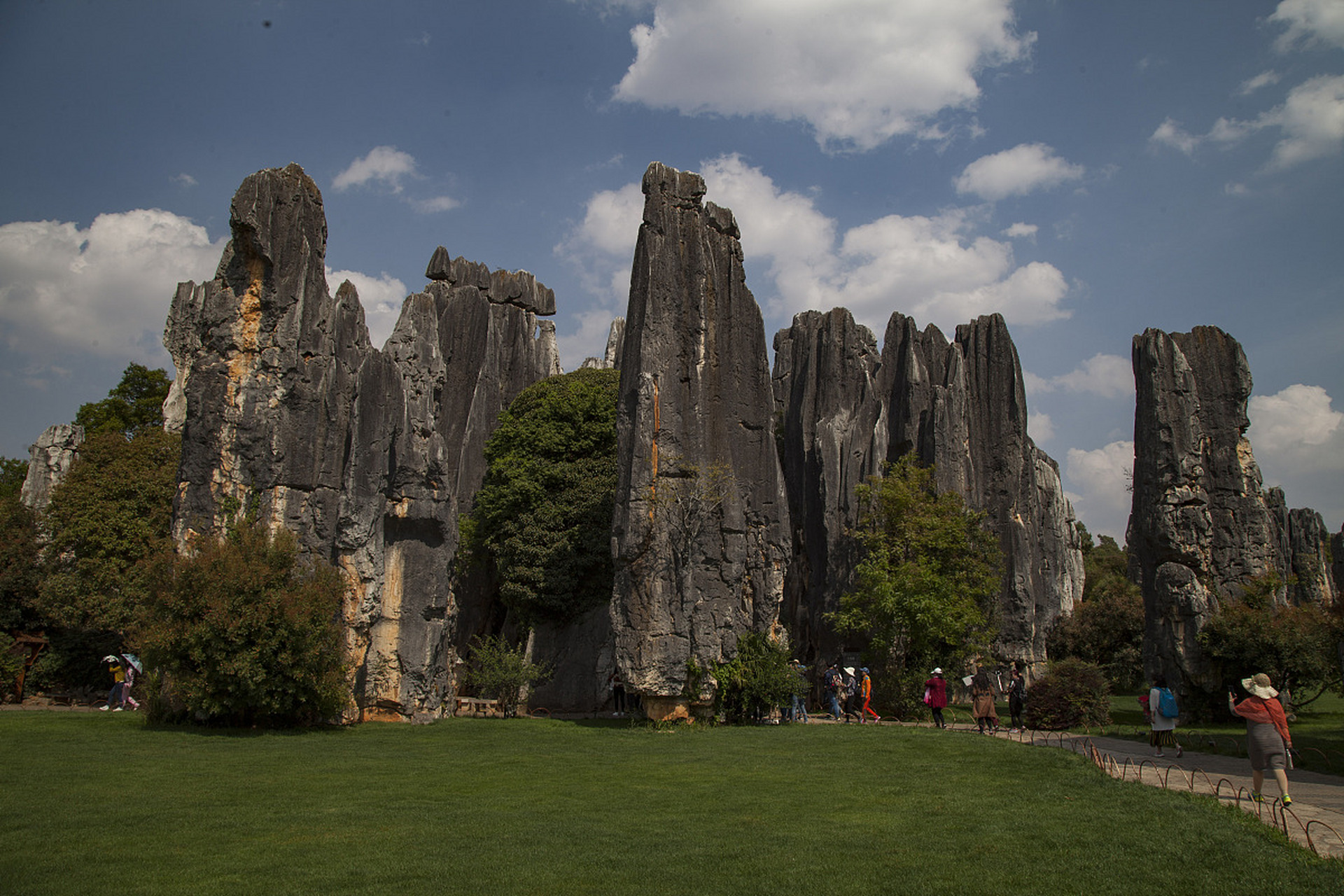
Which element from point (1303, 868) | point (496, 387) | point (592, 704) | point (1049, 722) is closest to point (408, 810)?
point (1303, 868)

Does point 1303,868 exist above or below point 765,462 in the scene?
below

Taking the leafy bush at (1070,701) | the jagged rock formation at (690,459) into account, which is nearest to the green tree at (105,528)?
the jagged rock formation at (690,459)

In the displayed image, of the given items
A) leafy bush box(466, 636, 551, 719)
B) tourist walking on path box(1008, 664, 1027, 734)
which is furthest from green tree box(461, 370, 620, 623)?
tourist walking on path box(1008, 664, 1027, 734)

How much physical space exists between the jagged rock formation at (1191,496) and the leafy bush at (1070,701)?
8.95ft

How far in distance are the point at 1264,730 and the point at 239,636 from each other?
18437 mm

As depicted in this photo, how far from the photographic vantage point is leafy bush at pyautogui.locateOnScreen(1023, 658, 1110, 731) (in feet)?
67.8

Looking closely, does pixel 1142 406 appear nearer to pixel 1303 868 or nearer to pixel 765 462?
pixel 765 462

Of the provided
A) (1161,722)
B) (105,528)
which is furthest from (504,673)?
(1161,722)

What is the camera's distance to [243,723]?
19.7 m

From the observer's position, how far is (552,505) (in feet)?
104

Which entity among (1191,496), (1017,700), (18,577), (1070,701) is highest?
(1191,496)

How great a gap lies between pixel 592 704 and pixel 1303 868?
2690 cm

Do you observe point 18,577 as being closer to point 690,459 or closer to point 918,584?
point 690,459

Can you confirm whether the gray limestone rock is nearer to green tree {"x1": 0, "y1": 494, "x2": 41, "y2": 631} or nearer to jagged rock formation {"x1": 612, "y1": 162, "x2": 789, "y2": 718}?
jagged rock formation {"x1": 612, "y1": 162, "x2": 789, "y2": 718}
